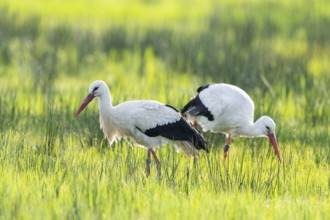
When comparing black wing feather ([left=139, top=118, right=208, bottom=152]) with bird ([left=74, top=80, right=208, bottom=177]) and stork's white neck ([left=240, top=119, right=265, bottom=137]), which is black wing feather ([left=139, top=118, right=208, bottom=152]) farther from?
stork's white neck ([left=240, top=119, right=265, bottom=137])

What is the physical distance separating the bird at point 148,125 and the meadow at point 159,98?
14 cm

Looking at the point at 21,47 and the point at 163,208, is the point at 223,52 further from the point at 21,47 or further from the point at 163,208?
the point at 163,208

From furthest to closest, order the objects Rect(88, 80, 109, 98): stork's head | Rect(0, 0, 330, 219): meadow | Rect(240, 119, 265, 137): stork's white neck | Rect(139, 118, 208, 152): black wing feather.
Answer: Rect(240, 119, 265, 137): stork's white neck → Rect(88, 80, 109, 98): stork's head → Rect(139, 118, 208, 152): black wing feather → Rect(0, 0, 330, 219): meadow

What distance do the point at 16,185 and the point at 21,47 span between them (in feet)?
24.2

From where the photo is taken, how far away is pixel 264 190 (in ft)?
19.1

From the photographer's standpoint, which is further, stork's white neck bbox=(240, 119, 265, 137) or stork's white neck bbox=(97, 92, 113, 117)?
stork's white neck bbox=(240, 119, 265, 137)

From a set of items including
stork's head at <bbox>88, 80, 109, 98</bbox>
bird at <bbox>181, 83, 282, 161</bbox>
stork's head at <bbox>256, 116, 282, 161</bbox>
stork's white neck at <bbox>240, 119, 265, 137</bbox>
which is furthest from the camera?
bird at <bbox>181, 83, 282, 161</bbox>

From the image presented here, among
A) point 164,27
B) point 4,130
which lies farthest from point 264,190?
point 164,27

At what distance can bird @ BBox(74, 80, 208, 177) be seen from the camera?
7.02 meters

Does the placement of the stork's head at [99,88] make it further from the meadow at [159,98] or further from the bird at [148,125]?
the meadow at [159,98]

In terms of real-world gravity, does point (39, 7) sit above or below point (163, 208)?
above

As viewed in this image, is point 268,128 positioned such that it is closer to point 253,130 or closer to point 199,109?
point 253,130

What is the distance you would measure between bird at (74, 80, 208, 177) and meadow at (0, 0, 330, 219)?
0.14m

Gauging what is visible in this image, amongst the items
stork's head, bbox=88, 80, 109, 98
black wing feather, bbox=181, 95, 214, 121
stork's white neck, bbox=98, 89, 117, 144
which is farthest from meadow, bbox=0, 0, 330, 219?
stork's head, bbox=88, 80, 109, 98
